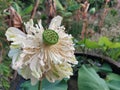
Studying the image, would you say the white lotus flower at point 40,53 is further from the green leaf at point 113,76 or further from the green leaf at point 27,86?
the green leaf at point 113,76

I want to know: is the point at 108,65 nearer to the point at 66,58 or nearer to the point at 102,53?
the point at 102,53

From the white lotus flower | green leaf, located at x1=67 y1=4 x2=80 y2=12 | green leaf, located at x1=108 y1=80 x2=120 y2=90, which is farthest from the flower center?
green leaf, located at x1=67 y1=4 x2=80 y2=12

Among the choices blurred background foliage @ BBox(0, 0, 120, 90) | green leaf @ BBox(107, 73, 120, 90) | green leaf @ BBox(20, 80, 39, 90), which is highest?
green leaf @ BBox(20, 80, 39, 90)

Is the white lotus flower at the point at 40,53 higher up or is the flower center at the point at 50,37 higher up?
the flower center at the point at 50,37

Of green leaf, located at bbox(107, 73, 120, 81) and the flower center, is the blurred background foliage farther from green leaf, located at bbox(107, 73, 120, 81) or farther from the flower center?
the flower center

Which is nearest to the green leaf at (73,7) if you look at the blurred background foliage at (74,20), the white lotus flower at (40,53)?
the blurred background foliage at (74,20)

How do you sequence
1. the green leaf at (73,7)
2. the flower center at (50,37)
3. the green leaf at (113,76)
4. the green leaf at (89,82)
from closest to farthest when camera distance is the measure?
the flower center at (50,37) → the green leaf at (89,82) → the green leaf at (113,76) → the green leaf at (73,7)

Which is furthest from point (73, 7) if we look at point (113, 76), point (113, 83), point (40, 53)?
point (40, 53)

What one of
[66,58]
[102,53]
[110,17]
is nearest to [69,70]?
[66,58]

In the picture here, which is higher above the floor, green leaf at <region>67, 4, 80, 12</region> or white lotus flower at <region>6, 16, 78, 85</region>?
white lotus flower at <region>6, 16, 78, 85</region>
